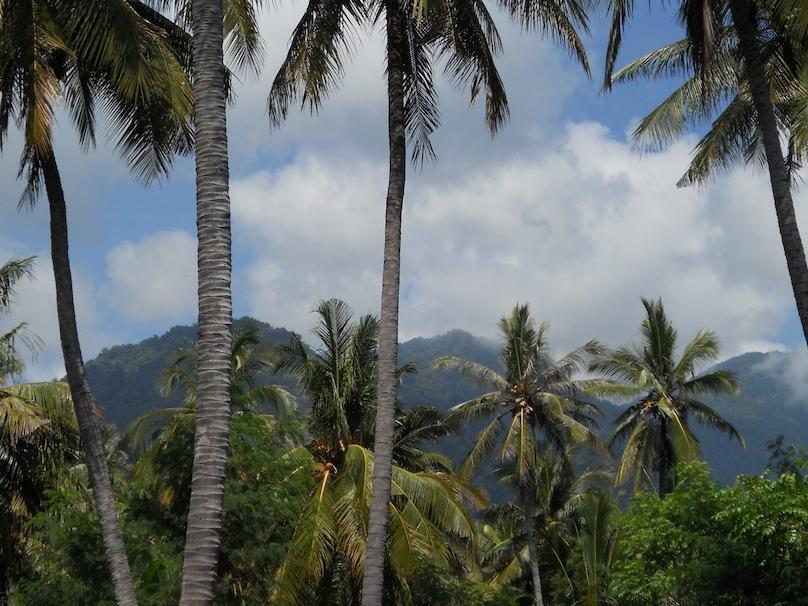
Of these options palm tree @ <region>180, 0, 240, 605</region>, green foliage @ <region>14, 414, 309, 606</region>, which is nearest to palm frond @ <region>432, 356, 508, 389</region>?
green foliage @ <region>14, 414, 309, 606</region>

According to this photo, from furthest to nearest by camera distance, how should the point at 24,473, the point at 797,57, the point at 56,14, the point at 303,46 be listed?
the point at 24,473
the point at 797,57
the point at 303,46
the point at 56,14

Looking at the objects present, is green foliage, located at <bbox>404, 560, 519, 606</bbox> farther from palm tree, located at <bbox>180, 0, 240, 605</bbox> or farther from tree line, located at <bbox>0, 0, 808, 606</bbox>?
palm tree, located at <bbox>180, 0, 240, 605</bbox>

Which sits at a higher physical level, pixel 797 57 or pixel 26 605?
pixel 797 57

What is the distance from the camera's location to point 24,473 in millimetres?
19266

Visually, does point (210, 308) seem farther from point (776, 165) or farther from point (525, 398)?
point (525, 398)

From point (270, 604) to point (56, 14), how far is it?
36.0 ft

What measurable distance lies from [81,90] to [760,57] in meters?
10.6

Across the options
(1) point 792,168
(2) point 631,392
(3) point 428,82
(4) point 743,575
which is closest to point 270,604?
(4) point 743,575

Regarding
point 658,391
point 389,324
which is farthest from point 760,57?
point 658,391

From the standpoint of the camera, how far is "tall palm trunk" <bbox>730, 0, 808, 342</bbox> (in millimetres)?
13055

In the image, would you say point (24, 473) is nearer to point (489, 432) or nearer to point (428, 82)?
point (428, 82)

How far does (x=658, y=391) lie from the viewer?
3147cm

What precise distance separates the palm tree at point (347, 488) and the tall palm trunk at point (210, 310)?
1064 centimetres

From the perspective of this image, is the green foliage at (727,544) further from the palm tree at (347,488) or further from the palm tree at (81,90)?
the palm tree at (81,90)
